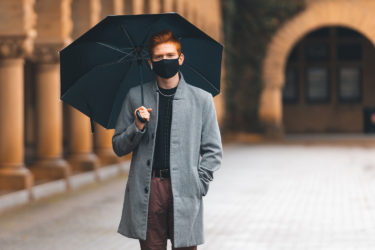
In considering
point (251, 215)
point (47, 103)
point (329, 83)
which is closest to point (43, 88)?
point (47, 103)

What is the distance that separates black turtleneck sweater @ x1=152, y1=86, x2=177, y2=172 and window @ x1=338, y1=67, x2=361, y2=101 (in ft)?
98.4

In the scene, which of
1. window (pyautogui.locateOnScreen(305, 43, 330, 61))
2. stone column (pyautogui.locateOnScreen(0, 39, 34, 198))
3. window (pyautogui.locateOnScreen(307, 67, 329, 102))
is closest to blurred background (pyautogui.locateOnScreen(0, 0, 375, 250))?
stone column (pyautogui.locateOnScreen(0, 39, 34, 198))

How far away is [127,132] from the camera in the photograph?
402cm

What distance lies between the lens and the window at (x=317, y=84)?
3369 centimetres

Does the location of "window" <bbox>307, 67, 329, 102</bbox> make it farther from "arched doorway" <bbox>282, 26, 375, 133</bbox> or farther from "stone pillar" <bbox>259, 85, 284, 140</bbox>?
"stone pillar" <bbox>259, 85, 284, 140</bbox>

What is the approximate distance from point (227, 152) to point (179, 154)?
1819 centimetres

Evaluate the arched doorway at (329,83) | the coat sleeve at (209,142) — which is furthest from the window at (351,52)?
the coat sleeve at (209,142)

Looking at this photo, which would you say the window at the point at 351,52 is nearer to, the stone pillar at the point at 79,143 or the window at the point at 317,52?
the window at the point at 317,52

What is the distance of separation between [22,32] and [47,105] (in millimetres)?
1978

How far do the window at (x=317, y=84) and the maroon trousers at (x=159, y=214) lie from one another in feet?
98.9

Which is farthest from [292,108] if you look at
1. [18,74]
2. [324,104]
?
[18,74]

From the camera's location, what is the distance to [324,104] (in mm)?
33562

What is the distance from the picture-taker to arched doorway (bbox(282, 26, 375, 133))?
33.2 m

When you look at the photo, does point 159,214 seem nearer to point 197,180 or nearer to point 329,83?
point 197,180
